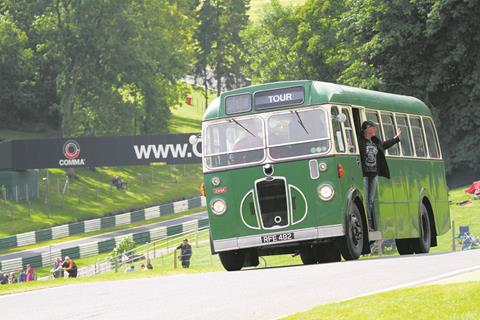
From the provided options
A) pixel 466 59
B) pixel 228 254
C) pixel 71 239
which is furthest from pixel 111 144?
pixel 228 254

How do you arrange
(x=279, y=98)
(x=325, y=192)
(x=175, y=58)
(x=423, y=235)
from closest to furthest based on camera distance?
1. (x=325, y=192)
2. (x=279, y=98)
3. (x=423, y=235)
4. (x=175, y=58)

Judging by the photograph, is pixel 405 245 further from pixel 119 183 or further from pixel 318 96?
pixel 119 183

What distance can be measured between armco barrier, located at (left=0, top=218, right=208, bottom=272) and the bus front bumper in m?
29.6

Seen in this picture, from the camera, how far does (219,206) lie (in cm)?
2316

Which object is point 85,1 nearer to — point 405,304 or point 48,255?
point 48,255

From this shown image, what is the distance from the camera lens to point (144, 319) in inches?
575

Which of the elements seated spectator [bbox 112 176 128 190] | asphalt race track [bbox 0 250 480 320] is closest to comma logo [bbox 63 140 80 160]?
seated spectator [bbox 112 176 128 190]

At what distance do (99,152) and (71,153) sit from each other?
1704mm

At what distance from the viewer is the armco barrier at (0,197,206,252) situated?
216 ft

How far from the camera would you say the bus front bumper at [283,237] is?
22.4 metres

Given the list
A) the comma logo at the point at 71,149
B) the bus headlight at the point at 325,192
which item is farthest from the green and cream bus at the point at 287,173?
the comma logo at the point at 71,149

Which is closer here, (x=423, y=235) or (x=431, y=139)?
(x=423, y=235)

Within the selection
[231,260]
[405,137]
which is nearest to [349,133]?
[231,260]

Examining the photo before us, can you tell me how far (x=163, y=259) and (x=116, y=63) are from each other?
42191 millimetres
